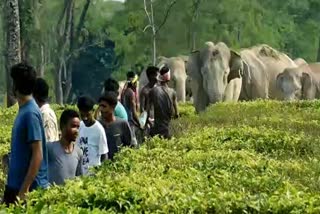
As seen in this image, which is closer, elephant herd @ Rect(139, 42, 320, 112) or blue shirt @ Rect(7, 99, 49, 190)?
blue shirt @ Rect(7, 99, 49, 190)

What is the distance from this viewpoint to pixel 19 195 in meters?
8.14

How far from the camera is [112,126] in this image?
11.1 m

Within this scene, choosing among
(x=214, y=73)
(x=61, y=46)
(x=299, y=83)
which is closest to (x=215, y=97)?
(x=214, y=73)

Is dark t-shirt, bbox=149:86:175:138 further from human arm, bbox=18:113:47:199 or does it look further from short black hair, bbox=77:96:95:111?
human arm, bbox=18:113:47:199

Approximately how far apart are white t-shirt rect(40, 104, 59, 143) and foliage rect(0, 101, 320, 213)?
70cm

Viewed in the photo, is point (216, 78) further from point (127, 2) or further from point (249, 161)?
point (127, 2)

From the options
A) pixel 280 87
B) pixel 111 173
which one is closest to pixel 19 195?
pixel 111 173

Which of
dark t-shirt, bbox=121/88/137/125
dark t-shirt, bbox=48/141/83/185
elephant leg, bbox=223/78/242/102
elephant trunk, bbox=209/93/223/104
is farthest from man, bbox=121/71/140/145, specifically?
elephant leg, bbox=223/78/242/102

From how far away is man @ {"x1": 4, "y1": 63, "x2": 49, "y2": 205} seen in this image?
808cm

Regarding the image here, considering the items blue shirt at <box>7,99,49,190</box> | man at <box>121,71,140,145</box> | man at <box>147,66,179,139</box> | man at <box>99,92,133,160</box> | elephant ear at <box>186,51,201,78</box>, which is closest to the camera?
blue shirt at <box>7,99,49,190</box>

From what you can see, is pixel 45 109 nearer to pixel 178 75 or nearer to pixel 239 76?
pixel 239 76

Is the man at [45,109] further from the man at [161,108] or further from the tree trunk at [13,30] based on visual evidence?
the tree trunk at [13,30]

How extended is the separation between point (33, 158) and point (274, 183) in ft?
6.36

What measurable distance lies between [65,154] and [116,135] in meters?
1.96
